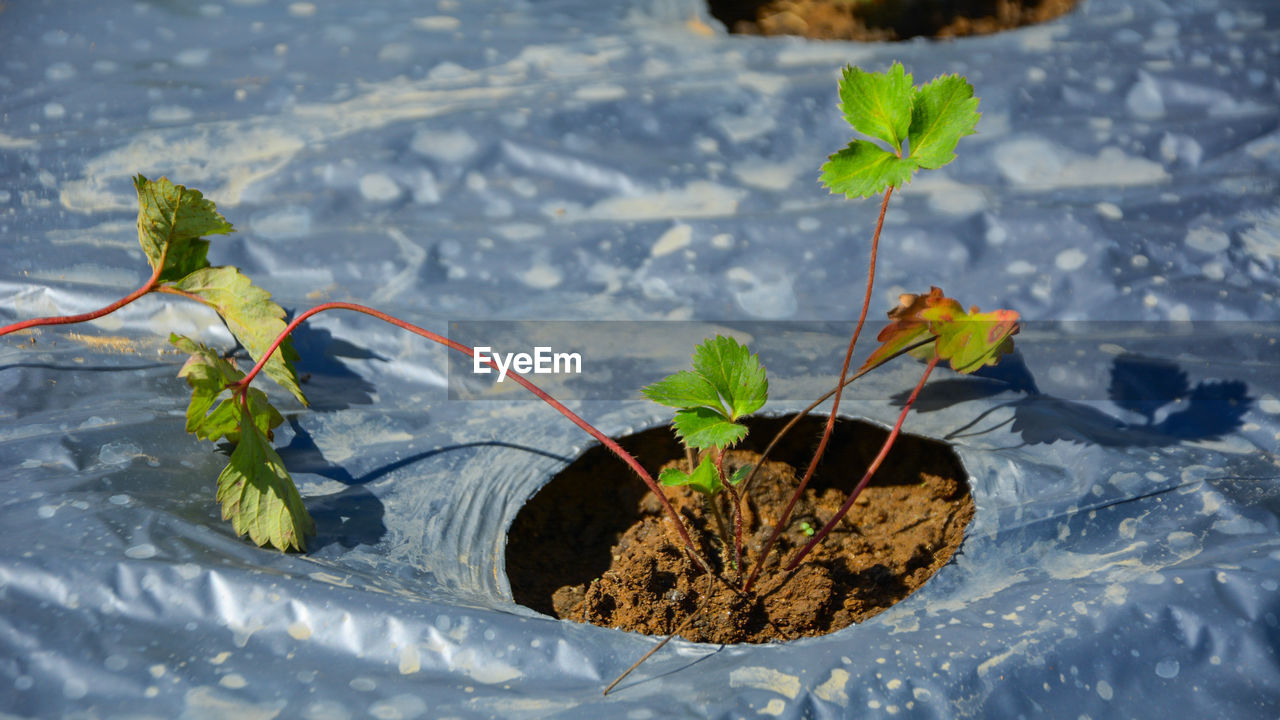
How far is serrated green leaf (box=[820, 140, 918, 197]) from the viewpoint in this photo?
0.85 metres

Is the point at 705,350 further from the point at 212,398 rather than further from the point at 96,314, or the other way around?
the point at 96,314

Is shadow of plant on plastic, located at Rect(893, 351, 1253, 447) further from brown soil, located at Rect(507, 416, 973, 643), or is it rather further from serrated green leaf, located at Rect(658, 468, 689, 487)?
serrated green leaf, located at Rect(658, 468, 689, 487)

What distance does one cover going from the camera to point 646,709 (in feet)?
2.70

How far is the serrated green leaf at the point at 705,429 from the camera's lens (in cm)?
85

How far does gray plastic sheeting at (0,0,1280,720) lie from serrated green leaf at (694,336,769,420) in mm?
253

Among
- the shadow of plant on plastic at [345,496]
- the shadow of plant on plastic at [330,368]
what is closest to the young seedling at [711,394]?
the shadow of plant on plastic at [345,496]

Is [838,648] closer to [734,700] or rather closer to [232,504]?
[734,700]

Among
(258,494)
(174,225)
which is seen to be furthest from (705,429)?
(174,225)

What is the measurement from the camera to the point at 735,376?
0.89m

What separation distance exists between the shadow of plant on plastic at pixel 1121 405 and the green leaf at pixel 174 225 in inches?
37.0

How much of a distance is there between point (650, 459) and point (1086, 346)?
0.67 metres

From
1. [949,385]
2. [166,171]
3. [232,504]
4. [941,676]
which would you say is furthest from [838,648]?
[166,171]

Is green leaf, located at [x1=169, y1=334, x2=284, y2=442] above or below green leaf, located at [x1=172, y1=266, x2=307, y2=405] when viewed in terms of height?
below

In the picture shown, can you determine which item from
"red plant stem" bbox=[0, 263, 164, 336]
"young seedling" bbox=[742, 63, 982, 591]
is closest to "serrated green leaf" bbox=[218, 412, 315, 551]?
"red plant stem" bbox=[0, 263, 164, 336]
